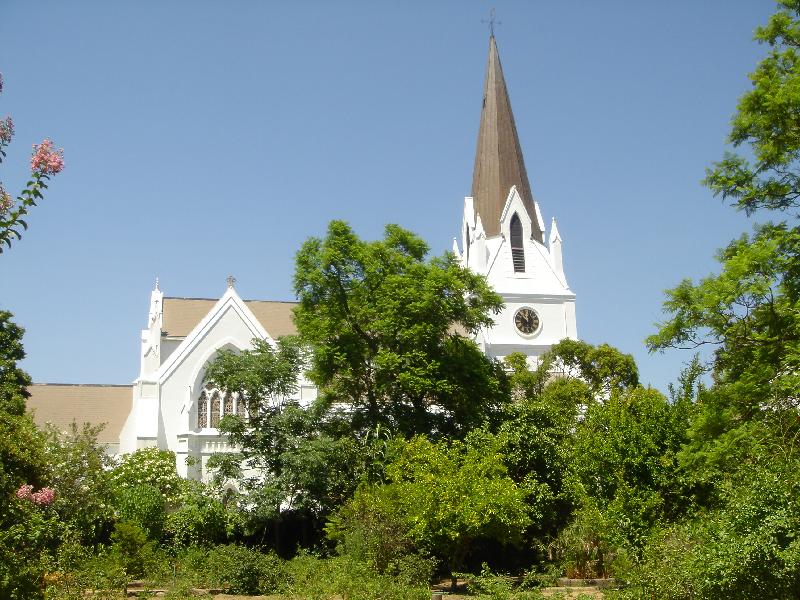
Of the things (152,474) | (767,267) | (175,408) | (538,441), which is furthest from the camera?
(175,408)

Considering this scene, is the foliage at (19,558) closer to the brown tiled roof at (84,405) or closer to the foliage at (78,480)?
the foliage at (78,480)

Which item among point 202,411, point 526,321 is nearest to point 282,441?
point 202,411

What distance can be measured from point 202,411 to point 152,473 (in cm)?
905

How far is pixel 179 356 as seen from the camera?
37.9 m

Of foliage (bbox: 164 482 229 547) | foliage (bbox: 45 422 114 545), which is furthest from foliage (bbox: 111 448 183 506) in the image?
foliage (bbox: 45 422 114 545)

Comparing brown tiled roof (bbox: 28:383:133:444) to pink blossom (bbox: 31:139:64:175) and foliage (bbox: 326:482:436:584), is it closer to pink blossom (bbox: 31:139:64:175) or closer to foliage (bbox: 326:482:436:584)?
foliage (bbox: 326:482:436:584)

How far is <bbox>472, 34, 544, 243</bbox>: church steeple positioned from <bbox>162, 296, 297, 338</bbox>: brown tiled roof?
60.5ft

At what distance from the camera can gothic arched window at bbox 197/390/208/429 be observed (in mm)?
37531

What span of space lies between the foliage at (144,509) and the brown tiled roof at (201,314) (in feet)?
50.0

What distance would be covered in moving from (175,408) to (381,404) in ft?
45.2

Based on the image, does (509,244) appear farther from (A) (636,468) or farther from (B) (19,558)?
(B) (19,558)

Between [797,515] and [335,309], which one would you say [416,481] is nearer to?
[335,309]

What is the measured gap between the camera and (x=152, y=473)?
28734 millimetres

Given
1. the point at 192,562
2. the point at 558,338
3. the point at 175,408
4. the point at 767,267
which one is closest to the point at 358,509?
the point at 192,562
